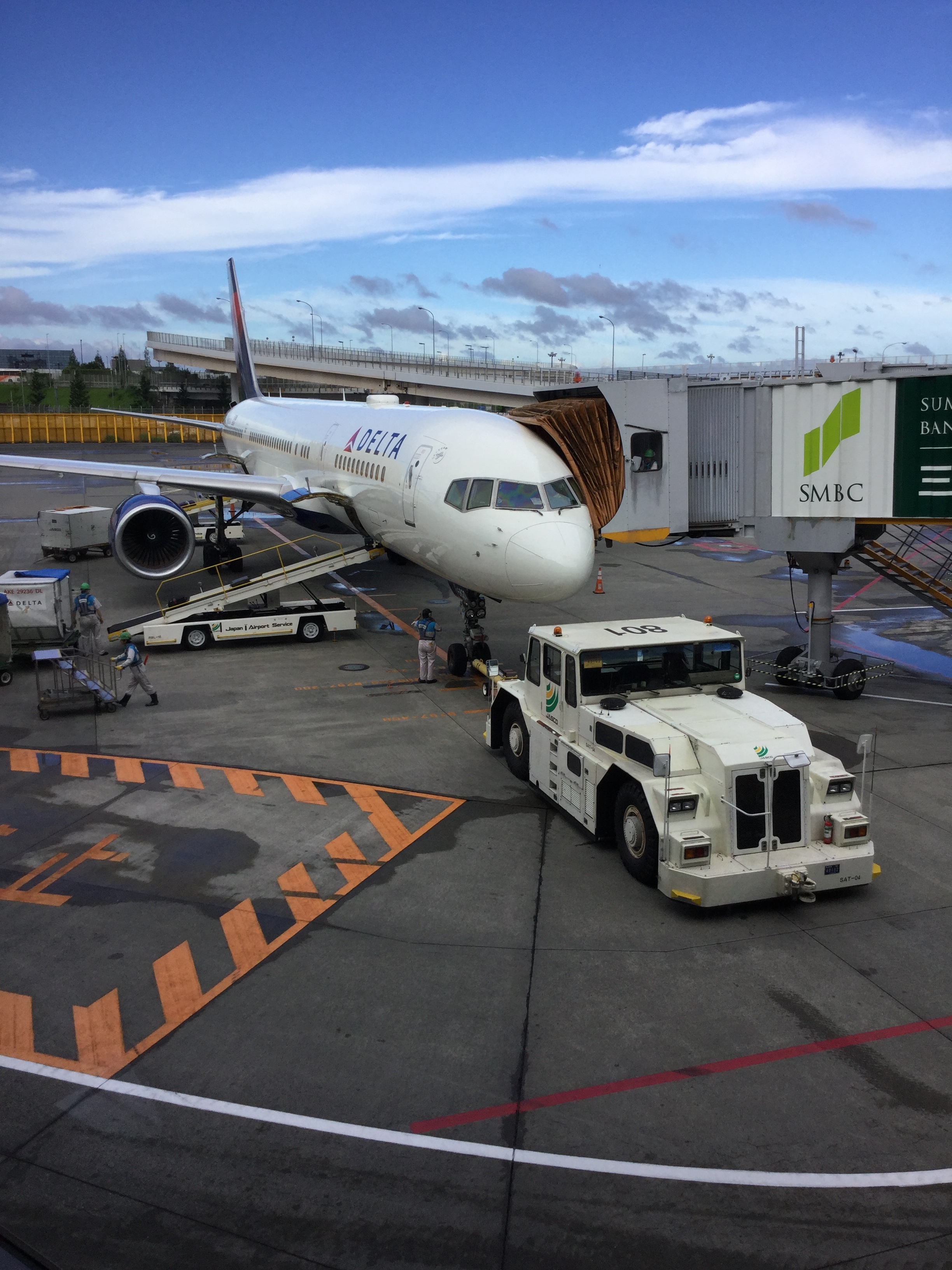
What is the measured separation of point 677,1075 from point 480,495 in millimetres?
12392

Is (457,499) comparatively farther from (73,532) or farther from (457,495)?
(73,532)

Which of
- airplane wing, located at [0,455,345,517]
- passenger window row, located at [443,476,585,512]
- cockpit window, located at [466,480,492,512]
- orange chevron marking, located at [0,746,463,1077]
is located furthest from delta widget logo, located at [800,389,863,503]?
airplane wing, located at [0,455,345,517]

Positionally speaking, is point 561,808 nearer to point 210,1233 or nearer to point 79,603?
point 210,1233

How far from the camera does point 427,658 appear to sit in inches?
840

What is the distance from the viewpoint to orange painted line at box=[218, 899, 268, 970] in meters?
10.5

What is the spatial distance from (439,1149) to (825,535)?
15.2 meters

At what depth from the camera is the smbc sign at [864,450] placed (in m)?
18.5

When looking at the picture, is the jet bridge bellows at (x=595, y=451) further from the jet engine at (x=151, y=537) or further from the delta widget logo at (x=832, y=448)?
the jet engine at (x=151, y=537)

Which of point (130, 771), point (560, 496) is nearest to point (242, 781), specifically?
point (130, 771)

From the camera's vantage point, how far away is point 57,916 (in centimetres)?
1150

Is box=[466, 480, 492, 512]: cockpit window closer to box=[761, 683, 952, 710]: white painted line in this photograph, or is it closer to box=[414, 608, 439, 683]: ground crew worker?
box=[414, 608, 439, 683]: ground crew worker

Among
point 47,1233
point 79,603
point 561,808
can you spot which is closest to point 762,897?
point 561,808

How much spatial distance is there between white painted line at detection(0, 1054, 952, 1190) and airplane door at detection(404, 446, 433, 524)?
1433 cm

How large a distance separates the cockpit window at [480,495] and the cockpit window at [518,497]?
17 centimetres
